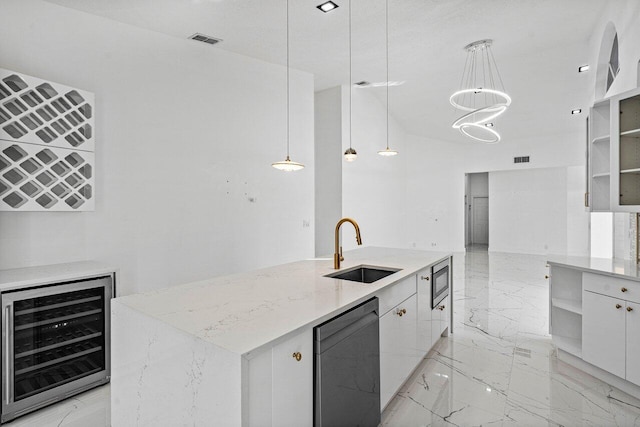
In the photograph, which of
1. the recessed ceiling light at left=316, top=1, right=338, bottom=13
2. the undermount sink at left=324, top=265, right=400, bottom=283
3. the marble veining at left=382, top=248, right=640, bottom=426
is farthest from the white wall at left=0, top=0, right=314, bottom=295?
the marble veining at left=382, top=248, right=640, bottom=426

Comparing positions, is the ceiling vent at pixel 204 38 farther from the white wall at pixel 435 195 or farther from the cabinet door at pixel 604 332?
the white wall at pixel 435 195

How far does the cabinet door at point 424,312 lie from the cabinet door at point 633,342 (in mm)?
1353

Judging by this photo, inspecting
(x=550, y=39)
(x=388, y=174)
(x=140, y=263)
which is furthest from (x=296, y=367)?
(x=388, y=174)

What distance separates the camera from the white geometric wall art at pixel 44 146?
2.56 m

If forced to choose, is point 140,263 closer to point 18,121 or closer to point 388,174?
point 18,121

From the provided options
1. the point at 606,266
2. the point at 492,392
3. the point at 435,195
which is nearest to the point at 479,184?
the point at 435,195

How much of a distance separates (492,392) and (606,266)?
139 cm

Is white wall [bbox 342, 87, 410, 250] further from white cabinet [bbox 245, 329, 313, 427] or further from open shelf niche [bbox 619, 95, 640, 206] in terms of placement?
white cabinet [bbox 245, 329, 313, 427]

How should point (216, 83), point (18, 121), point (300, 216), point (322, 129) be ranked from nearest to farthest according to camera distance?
point (18, 121) < point (216, 83) < point (300, 216) < point (322, 129)

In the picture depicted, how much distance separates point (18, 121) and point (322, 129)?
427cm

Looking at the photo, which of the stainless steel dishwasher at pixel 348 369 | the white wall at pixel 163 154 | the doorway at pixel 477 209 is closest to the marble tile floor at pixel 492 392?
the stainless steel dishwasher at pixel 348 369

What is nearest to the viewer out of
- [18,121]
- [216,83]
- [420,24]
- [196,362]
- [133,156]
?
[196,362]

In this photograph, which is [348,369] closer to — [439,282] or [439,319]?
[439,282]

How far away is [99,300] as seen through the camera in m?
2.67
